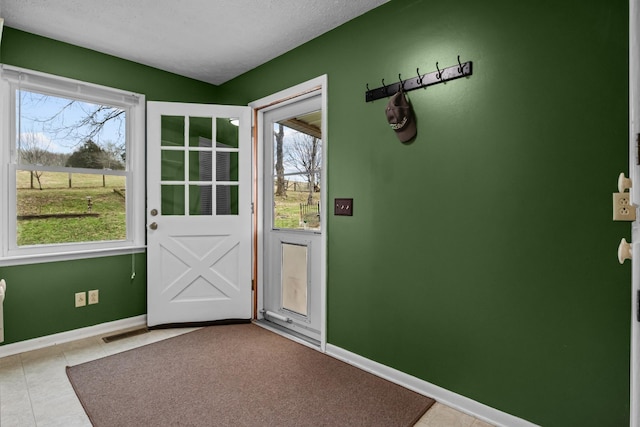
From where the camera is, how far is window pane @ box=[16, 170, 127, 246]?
2812 millimetres

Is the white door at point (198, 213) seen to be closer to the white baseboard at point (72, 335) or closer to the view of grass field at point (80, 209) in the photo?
the white baseboard at point (72, 335)

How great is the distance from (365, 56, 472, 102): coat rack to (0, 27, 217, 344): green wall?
2.15 m

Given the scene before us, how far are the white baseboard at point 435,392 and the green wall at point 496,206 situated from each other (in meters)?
0.04

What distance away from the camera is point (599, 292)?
1605mm

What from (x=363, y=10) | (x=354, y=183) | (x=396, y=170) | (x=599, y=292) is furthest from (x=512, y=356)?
(x=363, y=10)

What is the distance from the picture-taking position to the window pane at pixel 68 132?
2791 mm

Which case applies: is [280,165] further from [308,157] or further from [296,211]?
[296,211]

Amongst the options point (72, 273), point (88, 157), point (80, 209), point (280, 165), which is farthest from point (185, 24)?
point (72, 273)

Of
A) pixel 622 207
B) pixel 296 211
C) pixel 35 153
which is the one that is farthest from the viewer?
pixel 296 211

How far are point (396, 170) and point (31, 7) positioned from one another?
2.64m

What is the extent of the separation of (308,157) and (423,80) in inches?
47.1

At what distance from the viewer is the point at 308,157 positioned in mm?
3061

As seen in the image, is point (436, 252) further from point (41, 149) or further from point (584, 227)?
point (41, 149)

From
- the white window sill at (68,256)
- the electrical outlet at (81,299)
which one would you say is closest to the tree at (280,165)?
the white window sill at (68,256)
